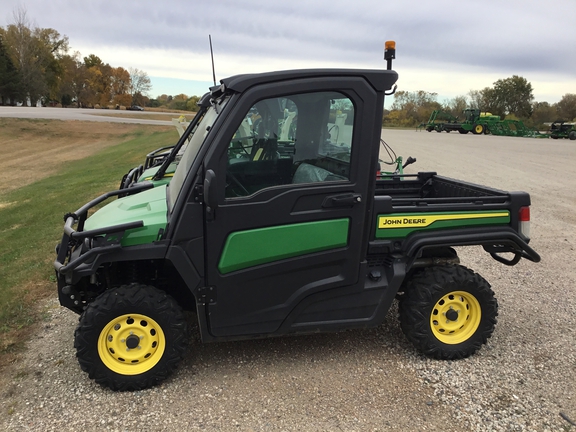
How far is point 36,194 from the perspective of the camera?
11922mm

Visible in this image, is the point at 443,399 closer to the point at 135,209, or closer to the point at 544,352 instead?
the point at 544,352

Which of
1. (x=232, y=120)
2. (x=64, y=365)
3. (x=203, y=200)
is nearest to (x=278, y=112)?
(x=232, y=120)

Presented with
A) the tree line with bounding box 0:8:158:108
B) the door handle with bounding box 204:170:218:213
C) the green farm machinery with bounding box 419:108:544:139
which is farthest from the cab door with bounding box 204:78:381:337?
the tree line with bounding box 0:8:158:108

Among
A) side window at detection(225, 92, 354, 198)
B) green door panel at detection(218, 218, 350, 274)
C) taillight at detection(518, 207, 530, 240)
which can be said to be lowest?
green door panel at detection(218, 218, 350, 274)

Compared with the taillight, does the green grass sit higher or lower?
lower

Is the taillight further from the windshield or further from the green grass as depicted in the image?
the green grass

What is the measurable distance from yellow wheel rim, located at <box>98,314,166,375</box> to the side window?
110 cm

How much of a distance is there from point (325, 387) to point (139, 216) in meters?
A: 1.77

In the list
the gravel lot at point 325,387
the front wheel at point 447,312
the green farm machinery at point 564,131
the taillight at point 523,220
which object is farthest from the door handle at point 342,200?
the green farm machinery at point 564,131

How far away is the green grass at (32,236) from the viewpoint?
461 centimetres

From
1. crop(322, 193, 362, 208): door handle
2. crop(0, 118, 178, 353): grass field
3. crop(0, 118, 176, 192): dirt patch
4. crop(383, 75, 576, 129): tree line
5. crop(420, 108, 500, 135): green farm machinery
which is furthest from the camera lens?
crop(383, 75, 576, 129): tree line

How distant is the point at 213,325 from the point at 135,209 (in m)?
1.04

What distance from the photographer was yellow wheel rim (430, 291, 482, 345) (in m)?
3.63

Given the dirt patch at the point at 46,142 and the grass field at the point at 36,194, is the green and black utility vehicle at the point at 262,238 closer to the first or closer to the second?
the grass field at the point at 36,194
